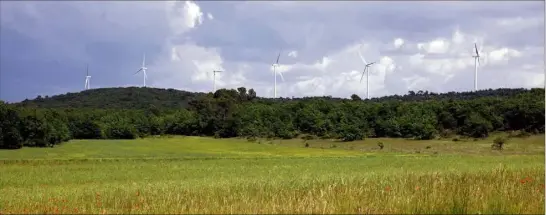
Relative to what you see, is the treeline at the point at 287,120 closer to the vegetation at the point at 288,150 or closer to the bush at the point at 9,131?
the bush at the point at 9,131

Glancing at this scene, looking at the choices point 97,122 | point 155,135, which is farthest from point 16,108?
point 155,135

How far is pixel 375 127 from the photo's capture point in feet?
440

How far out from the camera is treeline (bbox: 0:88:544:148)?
329 feet

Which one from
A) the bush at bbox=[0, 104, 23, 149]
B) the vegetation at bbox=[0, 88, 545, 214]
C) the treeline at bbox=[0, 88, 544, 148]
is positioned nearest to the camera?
the vegetation at bbox=[0, 88, 545, 214]

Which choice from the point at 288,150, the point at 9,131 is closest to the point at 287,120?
the point at 288,150

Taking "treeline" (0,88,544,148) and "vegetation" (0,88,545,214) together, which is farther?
"treeline" (0,88,544,148)

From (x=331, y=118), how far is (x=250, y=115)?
2242cm

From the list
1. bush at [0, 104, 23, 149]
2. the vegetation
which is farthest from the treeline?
the vegetation

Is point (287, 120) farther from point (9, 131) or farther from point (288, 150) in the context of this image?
point (9, 131)

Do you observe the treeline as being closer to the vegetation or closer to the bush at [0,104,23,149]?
the bush at [0,104,23,149]

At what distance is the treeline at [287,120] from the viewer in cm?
10019

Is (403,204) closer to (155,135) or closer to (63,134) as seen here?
(63,134)

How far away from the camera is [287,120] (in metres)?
153

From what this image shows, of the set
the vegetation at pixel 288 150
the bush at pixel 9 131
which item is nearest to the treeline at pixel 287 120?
the bush at pixel 9 131
